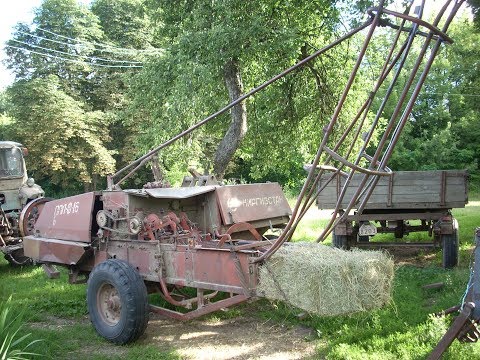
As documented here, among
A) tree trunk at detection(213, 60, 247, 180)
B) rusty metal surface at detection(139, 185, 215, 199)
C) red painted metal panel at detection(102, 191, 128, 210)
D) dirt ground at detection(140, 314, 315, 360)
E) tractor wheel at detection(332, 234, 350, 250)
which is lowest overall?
dirt ground at detection(140, 314, 315, 360)

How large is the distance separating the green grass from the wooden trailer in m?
0.79

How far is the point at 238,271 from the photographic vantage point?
4.63 m

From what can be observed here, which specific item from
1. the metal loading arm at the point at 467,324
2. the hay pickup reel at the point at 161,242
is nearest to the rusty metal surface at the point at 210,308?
the hay pickup reel at the point at 161,242

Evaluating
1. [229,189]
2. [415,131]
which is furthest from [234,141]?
[415,131]

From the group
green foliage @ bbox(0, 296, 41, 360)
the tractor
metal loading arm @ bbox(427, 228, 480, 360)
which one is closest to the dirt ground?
green foliage @ bbox(0, 296, 41, 360)

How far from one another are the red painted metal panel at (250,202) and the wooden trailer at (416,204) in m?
1.91

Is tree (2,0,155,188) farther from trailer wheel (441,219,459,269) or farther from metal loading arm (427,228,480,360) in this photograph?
metal loading arm (427,228,480,360)

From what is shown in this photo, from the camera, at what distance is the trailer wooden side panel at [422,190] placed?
29.2 feet

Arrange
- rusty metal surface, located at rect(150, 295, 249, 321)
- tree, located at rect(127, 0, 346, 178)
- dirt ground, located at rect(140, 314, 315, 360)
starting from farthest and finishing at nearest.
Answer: tree, located at rect(127, 0, 346, 178) → dirt ground, located at rect(140, 314, 315, 360) → rusty metal surface, located at rect(150, 295, 249, 321)

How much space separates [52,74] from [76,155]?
16.4ft

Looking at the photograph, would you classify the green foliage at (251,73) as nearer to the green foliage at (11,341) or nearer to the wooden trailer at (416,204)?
the wooden trailer at (416,204)

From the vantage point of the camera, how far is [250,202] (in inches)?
264

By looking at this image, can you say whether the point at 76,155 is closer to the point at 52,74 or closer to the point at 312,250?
the point at 52,74

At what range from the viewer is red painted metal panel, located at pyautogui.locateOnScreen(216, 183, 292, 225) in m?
6.46
